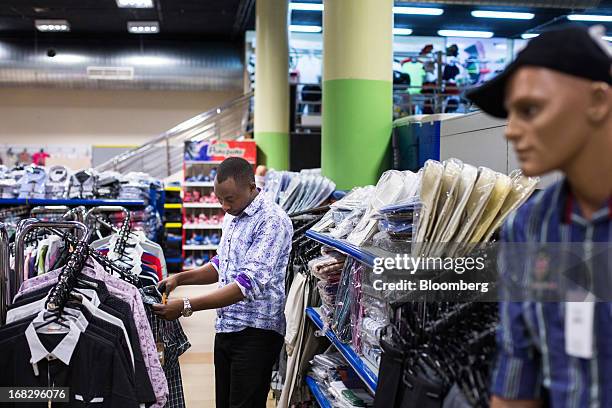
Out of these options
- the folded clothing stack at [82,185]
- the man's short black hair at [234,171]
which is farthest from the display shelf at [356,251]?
the folded clothing stack at [82,185]

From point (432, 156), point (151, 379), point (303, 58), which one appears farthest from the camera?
point (303, 58)

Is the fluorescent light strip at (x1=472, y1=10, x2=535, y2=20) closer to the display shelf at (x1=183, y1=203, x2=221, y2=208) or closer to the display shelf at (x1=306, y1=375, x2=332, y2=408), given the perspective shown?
the display shelf at (x1=183, y1=203, x2=221, y2=208)

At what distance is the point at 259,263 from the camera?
3.22m

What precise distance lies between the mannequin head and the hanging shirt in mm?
95

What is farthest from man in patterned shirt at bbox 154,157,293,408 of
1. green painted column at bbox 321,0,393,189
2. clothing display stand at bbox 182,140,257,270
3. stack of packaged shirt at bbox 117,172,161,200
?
clothing display stand at bbox 182,140,257,270

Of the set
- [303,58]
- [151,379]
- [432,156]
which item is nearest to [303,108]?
[303,58]

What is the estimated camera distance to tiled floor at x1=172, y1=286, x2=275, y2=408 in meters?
5.37

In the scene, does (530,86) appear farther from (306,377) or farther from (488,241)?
(306,377)

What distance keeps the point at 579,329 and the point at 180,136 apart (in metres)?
15.5

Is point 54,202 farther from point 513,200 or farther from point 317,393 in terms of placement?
point 513,200

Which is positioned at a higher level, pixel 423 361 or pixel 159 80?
pixel 159 80

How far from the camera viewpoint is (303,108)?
38.9ft

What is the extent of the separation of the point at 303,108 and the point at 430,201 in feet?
32.7

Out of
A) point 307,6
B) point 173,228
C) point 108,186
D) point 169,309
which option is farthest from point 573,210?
point 307,6
